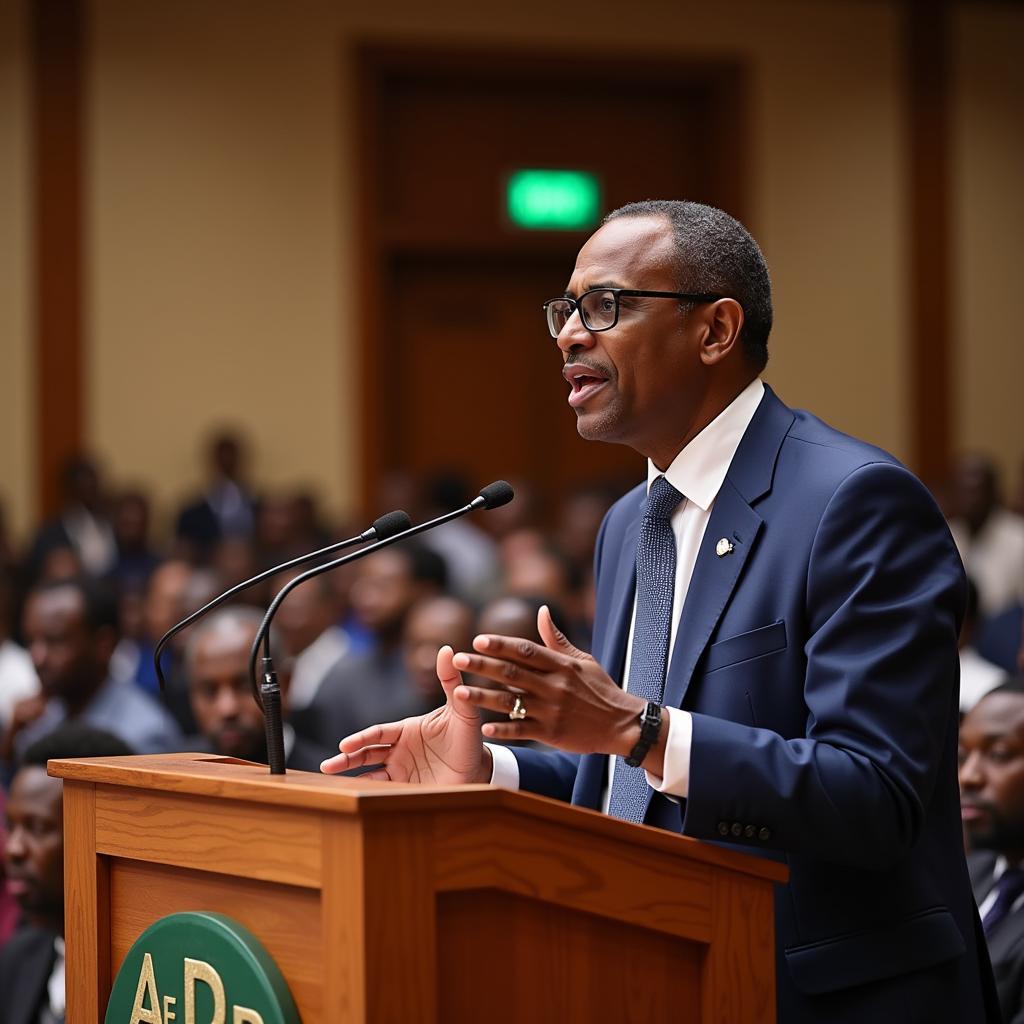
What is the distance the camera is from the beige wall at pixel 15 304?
8484mm

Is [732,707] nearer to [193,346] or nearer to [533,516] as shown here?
[533,516]

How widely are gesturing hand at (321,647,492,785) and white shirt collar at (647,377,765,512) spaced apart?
43 centimetres

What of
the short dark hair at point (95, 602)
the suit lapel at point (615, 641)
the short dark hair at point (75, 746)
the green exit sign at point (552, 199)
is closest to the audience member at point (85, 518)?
the green exit sign at point (552, 199)

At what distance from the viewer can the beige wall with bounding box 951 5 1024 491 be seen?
379 inches

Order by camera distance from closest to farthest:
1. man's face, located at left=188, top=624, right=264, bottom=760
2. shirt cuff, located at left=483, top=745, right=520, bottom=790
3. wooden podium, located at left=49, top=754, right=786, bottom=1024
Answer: wooden podium, located at left=49, top=754, right=786, bottom=1024
shirt cuff, located at left=483, top=745, right=520, bottom=790
man's face, located at left=188, top=624, right=264, bottom=760

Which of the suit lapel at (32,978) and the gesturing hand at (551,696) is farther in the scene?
the suit lapel at (32,978)

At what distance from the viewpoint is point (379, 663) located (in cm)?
527

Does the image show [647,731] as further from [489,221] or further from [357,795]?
[489,221]

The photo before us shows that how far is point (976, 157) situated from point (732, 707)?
333 inches

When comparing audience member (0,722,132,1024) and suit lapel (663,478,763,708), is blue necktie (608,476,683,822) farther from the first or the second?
audience member (0,722,132,1024)

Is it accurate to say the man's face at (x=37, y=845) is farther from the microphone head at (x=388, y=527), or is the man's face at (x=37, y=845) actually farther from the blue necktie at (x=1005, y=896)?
the blue necktie at (x=1005, y=896)

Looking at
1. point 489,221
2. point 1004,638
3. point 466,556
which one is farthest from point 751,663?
point 489,221

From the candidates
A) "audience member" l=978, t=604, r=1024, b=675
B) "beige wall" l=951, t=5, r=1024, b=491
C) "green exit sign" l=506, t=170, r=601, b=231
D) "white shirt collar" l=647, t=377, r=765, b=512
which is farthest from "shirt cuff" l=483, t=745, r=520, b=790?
"beige wall" l=951, t=5, r=1024, b=491

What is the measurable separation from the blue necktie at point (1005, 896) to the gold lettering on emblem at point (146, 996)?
5.02 ft
